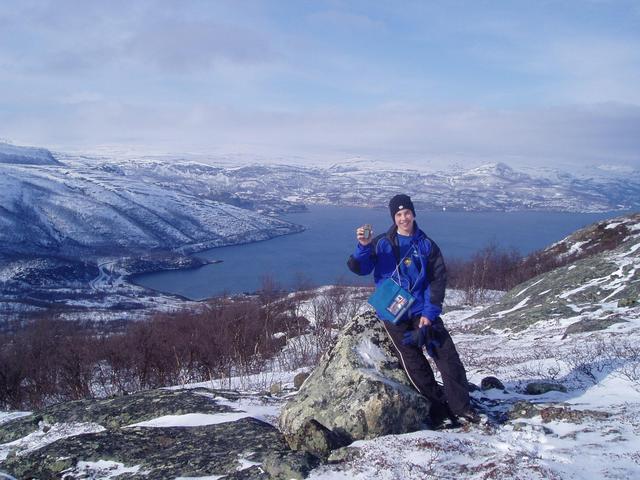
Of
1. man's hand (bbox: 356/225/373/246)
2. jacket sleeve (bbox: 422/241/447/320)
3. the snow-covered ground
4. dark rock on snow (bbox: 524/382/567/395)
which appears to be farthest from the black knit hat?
dark rock on snow (bbox: 524/382/567/395)

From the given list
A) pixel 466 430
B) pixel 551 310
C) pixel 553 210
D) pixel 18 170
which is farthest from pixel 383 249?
pixel 18 170

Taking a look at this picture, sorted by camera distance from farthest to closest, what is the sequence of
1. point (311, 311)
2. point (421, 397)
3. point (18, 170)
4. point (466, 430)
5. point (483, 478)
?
point (18, 170), point (311, 311), point (421, 397), point (466, 430), point (483, 478)

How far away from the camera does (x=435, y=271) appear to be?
5.85m

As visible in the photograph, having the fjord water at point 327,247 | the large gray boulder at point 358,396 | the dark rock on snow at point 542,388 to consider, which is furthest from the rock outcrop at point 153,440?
the fjord water at point 327,247

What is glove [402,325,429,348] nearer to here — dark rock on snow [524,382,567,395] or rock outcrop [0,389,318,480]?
rock outcrop [0,389,318,480]

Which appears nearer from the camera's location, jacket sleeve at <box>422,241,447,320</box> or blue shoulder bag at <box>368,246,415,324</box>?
jacket sleeve at <box>422,241,447,320</box>

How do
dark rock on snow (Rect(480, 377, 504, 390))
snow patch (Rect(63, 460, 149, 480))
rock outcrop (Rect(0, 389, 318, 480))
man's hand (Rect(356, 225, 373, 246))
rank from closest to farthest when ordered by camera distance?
rock outcrop (Rect(0, 389, 318, 480)) → snow patch (Rect(63, 460, 149, 480)) → man's hand (Rect(356, 225, 373, 246)) → dark rock on snow (Rect(480, 377, 504, 390))

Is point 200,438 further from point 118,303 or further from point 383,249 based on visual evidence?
point 118,303

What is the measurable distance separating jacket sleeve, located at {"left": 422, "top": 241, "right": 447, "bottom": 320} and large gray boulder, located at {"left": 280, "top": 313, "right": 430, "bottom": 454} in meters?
0.92

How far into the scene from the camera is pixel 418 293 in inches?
232

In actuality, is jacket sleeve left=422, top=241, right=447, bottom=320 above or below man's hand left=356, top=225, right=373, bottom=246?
below

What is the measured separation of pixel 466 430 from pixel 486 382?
208 centimetres

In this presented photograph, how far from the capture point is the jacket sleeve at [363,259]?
580 centimetres

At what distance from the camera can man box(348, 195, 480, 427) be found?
5738 mm
